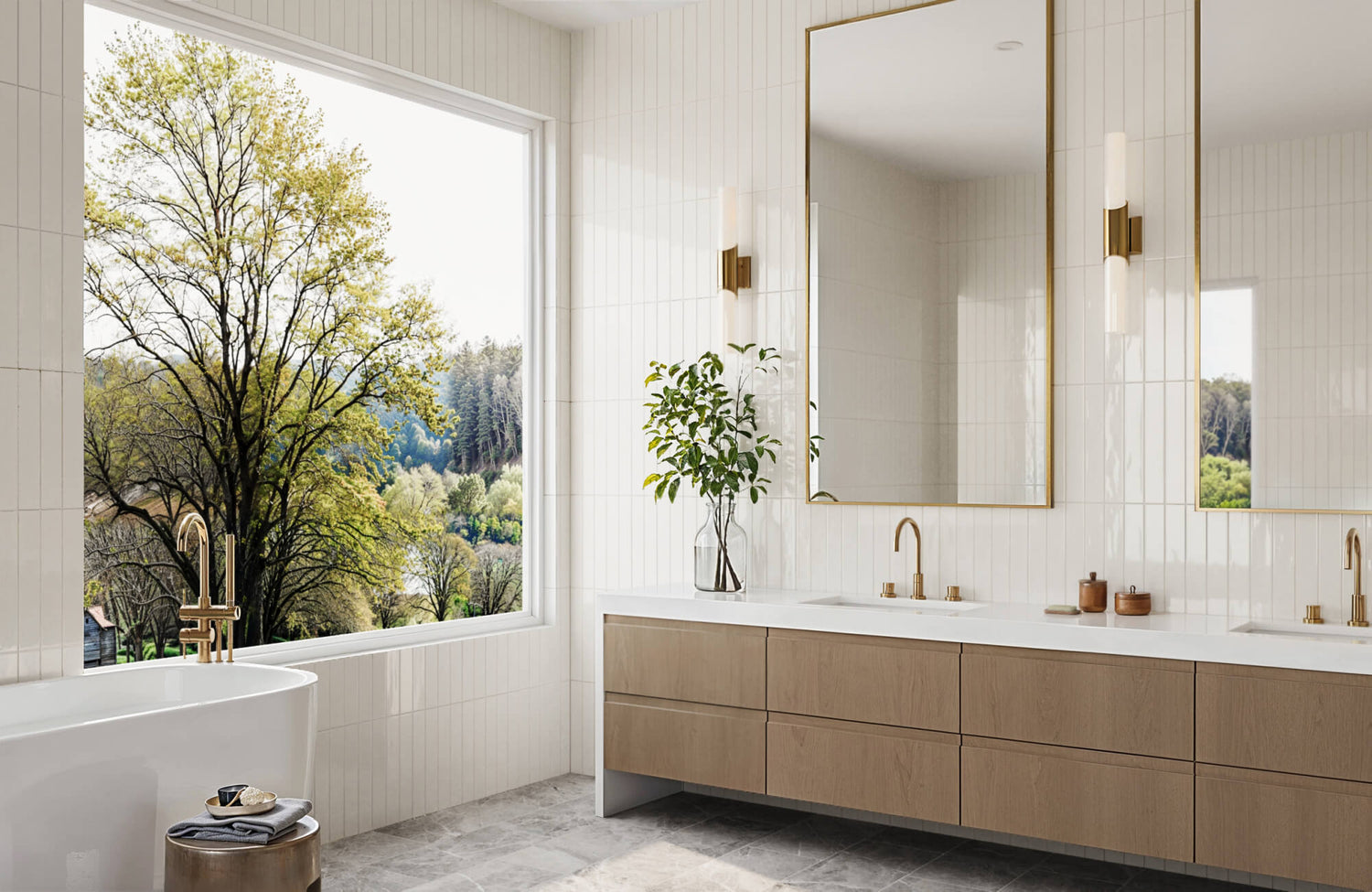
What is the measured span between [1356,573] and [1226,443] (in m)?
0.49

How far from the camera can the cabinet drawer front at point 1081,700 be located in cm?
300

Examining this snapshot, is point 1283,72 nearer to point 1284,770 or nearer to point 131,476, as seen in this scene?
point 1284,770

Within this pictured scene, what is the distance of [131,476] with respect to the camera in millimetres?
3320

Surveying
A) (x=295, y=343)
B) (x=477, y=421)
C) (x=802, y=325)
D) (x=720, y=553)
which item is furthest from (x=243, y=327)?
(x=802, y=325)

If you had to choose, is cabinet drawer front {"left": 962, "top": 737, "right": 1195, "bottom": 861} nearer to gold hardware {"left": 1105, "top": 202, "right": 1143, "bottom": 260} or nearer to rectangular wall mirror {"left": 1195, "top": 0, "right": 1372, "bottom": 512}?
rectangular wall mirror {"left": 1195, "top": 0, "right": 1372, "bottom": 512}

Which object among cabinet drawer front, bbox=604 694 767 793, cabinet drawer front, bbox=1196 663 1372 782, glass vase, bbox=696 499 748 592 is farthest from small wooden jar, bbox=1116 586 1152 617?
glass vase, bbox=696 499 748 592

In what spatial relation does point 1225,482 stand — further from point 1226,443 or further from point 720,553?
point 720,553

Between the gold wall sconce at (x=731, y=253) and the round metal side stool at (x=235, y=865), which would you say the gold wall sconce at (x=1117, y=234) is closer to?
the gold wall sconce at (x=731, y=253)

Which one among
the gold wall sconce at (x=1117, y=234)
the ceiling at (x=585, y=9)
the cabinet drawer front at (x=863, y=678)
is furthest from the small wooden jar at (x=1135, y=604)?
the ceiling at (x=585, y=9)

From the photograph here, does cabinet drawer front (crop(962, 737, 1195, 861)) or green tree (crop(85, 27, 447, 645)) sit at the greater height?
green tree (crop(85, 27, 447, 645))

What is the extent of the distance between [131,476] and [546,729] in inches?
77.3

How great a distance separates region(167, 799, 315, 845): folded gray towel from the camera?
2482mm

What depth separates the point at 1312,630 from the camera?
3145 mm

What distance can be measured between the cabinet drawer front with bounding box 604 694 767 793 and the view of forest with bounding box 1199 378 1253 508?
1.55 metres
